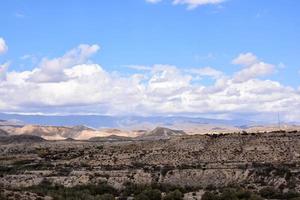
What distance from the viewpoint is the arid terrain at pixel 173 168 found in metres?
56.8

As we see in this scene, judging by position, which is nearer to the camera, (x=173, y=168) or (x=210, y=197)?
(x=210, y=197)

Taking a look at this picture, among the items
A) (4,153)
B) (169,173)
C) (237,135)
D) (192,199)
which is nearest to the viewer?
(192,199)

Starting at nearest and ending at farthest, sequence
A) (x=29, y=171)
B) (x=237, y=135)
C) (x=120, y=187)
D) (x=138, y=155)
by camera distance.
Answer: (x=120, y=187) → (x=29, y=171) → (x=138, y=155) → (x=237, y=135)

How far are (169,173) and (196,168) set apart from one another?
4.03 metres

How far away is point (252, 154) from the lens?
79.4 m

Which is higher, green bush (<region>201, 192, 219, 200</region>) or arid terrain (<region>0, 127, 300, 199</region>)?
arid terrain (<region>0, 127, 300, 199</region>)

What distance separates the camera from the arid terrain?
186 ft

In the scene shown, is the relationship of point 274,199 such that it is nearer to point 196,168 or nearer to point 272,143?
point 196,168

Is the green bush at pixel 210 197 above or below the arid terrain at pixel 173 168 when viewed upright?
below

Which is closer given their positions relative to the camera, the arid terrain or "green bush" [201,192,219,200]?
"green bush" [201,192,219,200]

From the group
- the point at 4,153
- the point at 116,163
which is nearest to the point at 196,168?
the point at 116,163

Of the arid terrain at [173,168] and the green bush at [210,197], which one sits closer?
the green bush at [210,197]

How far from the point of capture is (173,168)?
6862 centimetres

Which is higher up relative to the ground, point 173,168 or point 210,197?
point 173,168
